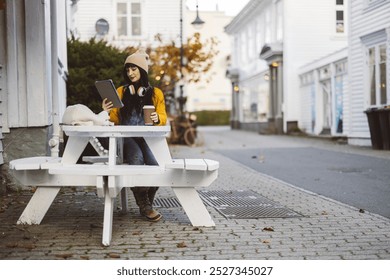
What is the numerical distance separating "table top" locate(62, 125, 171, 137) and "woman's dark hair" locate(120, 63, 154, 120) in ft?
2.17

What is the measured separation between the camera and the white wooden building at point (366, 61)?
52.1 ft

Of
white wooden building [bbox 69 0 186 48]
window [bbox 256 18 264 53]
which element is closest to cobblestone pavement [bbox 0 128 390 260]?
white wooden building [bbox 69 0 186 48]

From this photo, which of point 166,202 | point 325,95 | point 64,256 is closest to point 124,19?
point 166,202

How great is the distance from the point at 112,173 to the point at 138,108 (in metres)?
0.99

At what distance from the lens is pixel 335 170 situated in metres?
10.8

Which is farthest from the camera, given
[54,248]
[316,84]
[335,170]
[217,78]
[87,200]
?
[217,78]

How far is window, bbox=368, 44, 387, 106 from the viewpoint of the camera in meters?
16.1

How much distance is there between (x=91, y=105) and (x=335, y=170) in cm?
442

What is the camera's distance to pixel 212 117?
4822 cm

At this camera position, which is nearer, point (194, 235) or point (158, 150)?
point (194, 235)

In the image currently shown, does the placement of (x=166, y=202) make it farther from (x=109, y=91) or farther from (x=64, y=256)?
(x=64, y=256)
